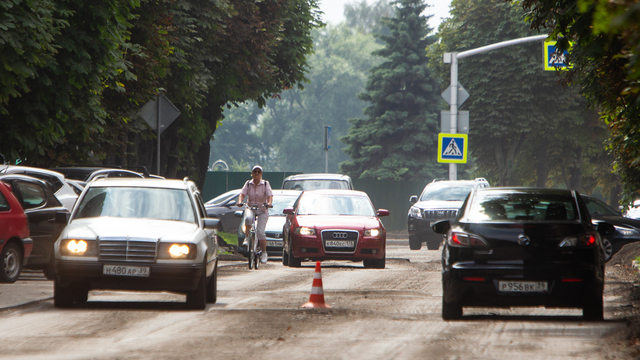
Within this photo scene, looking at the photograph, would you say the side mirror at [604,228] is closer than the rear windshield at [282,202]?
Yes

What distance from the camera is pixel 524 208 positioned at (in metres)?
10.0

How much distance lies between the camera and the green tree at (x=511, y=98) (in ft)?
145

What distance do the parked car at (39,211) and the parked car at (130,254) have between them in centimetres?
333

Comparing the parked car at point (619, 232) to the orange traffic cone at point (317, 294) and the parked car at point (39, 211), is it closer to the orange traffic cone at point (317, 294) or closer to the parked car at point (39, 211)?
the orange traffic cone at point (317, 294)

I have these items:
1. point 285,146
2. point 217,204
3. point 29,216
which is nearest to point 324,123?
point 285,146

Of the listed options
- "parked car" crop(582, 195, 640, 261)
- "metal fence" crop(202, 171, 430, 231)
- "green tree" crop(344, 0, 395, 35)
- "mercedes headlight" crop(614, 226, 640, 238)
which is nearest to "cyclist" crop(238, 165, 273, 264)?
"parked car" crop(582, 195, 640, 261)

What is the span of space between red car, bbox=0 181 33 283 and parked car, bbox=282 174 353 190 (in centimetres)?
1223

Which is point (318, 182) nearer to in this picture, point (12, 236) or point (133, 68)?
point (133, 68)

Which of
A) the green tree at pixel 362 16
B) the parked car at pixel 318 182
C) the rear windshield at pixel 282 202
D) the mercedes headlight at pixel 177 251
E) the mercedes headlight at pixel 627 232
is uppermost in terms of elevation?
the green tree at pixel 362 16

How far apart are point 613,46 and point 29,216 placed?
8.92 metres

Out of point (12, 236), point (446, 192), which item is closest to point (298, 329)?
point (12, 236)

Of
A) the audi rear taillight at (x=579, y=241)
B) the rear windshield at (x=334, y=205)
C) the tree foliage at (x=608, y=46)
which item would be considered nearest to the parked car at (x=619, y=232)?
the tree foliage at (x=608, y=46)

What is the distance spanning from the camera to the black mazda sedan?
9.52 m

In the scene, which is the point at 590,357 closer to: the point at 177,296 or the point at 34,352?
the point at 34,352
